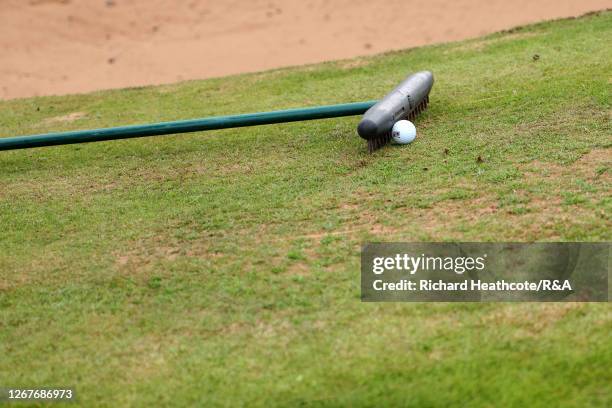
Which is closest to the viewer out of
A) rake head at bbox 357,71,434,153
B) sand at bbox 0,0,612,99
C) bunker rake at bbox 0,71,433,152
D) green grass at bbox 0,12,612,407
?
green grass at bbox 0,12,612,407

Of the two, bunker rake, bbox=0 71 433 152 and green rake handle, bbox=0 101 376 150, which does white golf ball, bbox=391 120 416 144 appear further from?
green rake handle, bbox=0 101 376 150

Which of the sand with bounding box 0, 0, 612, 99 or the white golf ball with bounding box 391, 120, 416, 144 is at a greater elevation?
the sand with bounding box 0, 0, 612, 99

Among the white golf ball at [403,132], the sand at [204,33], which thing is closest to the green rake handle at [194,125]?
the white golf ball at [403,132]

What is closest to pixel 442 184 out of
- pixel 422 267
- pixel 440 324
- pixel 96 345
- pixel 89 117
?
pixel 422 267

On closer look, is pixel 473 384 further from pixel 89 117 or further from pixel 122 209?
pixel 89 117

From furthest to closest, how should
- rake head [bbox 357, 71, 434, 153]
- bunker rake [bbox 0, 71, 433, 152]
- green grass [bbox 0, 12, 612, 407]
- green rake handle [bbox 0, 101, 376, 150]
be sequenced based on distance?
green rake handle [bbox 0, 101, 376, 150] → bunker rake [bbox 0, 71, 433, 152] → rake head [bbox 357, 71, 434, 153] → green grass [bbox 0, 12, 612, 407]

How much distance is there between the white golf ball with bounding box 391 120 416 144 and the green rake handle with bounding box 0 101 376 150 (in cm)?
37

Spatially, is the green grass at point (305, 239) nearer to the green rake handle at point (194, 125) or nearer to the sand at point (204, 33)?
the green rake handle at point (194, 125)

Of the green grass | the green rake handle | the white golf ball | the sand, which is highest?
the sand

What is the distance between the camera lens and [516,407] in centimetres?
400

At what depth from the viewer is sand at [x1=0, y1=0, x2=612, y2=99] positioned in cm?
1127

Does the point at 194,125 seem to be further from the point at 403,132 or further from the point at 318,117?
the point at 403,132

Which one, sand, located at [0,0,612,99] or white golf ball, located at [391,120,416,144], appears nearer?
white golf ball, located at [391,120,416,144]

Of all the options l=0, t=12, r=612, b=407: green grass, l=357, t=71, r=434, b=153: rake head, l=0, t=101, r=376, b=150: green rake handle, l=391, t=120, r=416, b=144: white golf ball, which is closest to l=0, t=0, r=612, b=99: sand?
l=0, t=12, r=612, b=407: green grass
